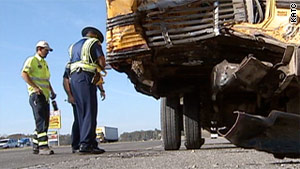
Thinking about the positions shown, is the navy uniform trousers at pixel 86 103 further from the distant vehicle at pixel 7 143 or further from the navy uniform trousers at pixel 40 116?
the distant vehicle at pixel 7 143

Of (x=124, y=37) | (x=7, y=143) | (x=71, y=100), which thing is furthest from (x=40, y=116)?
(x=7, y=143)

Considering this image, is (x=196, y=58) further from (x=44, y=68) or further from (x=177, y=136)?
(x=44, y=68)

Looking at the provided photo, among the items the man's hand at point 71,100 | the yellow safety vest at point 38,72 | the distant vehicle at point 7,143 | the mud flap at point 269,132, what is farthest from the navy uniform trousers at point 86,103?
the distant vehicle at point 7,143

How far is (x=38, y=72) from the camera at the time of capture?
28.7ft

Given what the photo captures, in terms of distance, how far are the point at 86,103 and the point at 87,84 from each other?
255 millimetres

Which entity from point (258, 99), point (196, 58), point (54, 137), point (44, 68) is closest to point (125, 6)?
point (196, 58)

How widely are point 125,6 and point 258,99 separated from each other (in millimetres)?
1545

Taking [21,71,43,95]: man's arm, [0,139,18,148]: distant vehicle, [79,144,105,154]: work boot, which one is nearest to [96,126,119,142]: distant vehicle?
[0,139,18,148]: distant vehicle

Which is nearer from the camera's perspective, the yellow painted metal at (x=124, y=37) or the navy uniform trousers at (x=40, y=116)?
the yellow painted metal at (x=124, y=37)

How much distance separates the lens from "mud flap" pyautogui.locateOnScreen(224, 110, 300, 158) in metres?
3.46

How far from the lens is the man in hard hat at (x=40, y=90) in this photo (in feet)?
27.3

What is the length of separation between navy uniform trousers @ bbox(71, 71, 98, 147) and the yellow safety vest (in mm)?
1682

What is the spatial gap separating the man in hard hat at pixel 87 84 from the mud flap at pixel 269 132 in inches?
144

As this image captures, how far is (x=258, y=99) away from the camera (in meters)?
4.99
